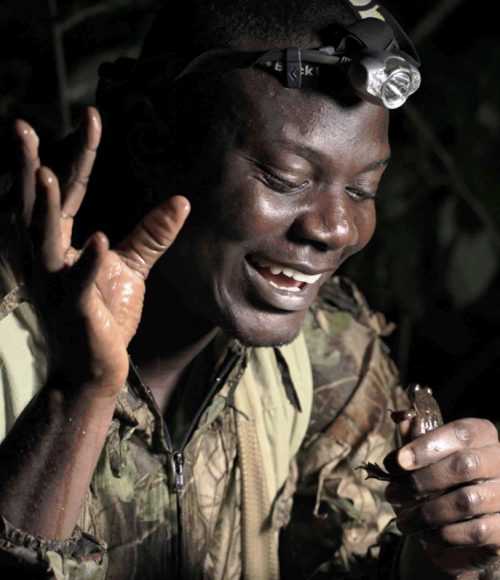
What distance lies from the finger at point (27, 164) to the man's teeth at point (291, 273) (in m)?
0.45

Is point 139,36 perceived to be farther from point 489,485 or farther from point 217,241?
point 489,485

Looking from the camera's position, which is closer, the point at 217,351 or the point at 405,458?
the point at 405,458

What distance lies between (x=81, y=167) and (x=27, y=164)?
8cm

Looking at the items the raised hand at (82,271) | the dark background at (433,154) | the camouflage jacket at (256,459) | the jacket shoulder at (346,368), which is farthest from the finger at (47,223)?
the dark background at (433,154)

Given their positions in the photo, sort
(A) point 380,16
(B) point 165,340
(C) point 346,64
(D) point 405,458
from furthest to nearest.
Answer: (B) point 165,340, (A) point 380,16, (C) point 346,64, (D) point 405,458

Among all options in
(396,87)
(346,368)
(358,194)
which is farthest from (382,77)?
(346,368)

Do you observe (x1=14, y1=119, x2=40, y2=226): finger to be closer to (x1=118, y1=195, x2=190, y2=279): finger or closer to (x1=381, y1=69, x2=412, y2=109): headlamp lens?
(x1=118, y1=195, x2=190, y2=279): finger

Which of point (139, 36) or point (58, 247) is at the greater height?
point (58, 247)

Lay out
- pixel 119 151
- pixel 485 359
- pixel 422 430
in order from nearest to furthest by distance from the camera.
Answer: pixel 422 430 < pixel 119 151 < pixel 485 359

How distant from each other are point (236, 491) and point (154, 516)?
0.51 feet

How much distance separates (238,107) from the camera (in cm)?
149

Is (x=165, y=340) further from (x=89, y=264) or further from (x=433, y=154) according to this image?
(x=433, y=154)

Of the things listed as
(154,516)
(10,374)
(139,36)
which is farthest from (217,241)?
(139,36)

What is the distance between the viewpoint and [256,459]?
5.80 ft
